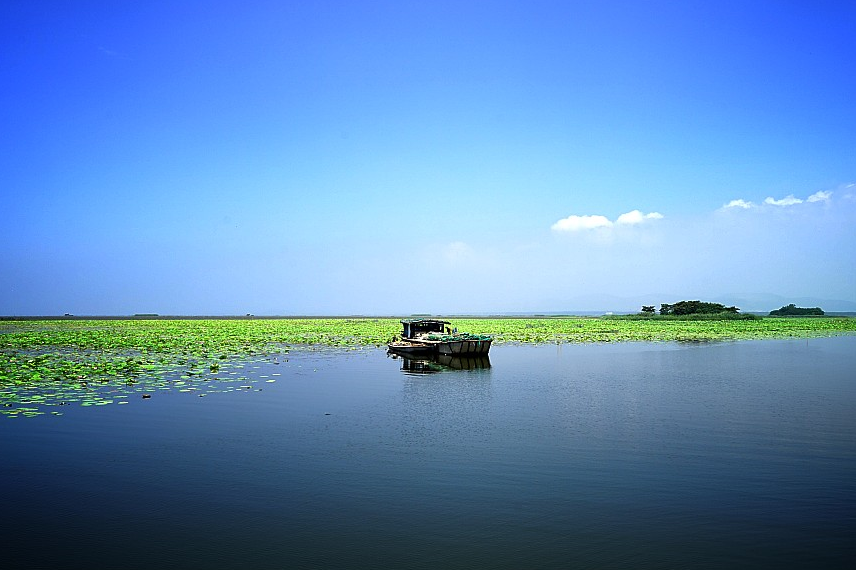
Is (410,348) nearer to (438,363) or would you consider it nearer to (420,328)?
(438,363)

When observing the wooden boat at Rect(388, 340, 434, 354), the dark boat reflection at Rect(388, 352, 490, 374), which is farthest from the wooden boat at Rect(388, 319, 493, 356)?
the dark boat reflection at Rect(388, 352, 490, 374)

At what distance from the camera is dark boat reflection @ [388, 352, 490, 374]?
105 ft

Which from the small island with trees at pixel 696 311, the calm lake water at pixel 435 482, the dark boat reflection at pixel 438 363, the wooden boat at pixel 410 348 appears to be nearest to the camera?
the calm lake water at pixel 435 482

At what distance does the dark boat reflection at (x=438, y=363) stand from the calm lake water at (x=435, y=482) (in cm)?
1002

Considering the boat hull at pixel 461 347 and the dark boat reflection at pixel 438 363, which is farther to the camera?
the boat hull at pixel 461 347

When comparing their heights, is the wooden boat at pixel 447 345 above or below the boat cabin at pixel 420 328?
below

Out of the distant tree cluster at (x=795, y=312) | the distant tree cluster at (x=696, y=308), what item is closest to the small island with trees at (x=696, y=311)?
the distant tree cluster at (x=696, y=308)

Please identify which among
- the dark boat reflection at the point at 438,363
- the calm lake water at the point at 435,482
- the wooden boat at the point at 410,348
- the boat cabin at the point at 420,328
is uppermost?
the boat cabin at the point at 420,328

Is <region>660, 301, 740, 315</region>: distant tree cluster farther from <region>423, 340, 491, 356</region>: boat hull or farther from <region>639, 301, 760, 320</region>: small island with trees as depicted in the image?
<region>423, 340, 491, 356</region>: boat hull

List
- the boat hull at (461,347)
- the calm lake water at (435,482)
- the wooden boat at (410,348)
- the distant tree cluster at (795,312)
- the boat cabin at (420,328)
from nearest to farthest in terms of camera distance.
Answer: the calm lake water at (435,482) < the boat hull at (461,347) < the wooden boat at (410,348) < the boat cabin at (420,328) < the distant tree cluster at (795,312)

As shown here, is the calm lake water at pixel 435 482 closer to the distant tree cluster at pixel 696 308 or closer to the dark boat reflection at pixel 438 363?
the dark boat reflection at pixel 438 363

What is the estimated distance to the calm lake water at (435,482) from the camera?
8.22 m

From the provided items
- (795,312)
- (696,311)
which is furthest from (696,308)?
(795,312)

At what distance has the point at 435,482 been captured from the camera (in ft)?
36.8
